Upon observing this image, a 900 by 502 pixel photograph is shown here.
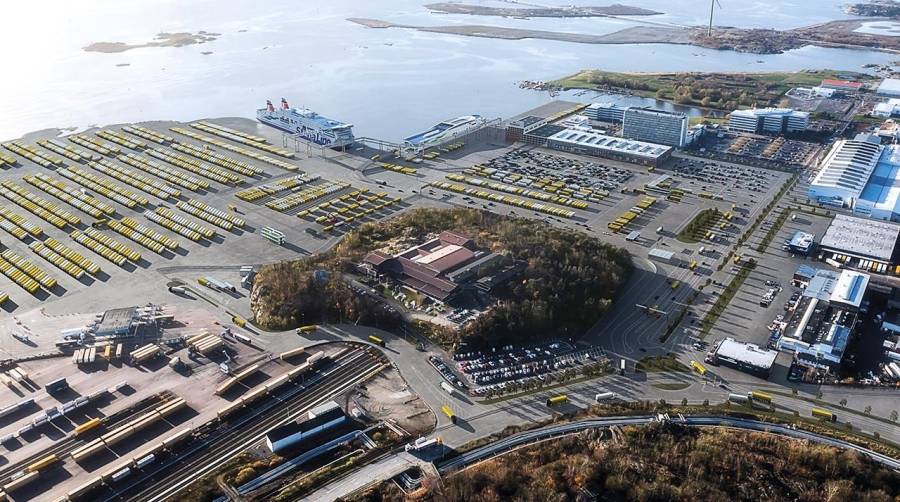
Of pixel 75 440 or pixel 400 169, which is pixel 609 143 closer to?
pixel 400 169

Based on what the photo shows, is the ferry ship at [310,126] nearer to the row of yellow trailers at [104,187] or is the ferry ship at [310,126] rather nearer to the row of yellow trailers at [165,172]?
the row of yellow trailers at [165,172]

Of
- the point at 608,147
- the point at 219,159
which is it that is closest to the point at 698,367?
the point at 608,147

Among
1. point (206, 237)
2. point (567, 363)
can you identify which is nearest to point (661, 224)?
point (567, 363)

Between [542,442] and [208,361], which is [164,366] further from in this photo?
[542,442]

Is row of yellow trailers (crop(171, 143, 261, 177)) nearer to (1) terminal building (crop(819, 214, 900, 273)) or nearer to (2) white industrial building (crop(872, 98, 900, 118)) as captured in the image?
(1) terminal building (crop(819, 214, 900, 273))

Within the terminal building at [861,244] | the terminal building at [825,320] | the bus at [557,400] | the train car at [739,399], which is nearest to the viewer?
the bus at [557,400]

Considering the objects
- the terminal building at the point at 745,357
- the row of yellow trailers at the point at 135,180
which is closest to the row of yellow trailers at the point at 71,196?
the row of yellow trailers at the point at 135,180
